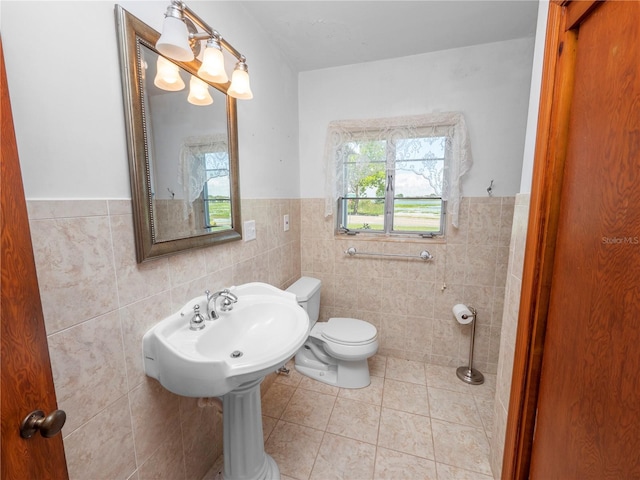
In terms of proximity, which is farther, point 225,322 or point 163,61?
point 225,322

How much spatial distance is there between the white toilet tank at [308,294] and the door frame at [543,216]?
47.4 inches

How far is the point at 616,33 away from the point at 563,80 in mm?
200

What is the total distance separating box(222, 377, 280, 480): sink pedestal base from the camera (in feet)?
3.70

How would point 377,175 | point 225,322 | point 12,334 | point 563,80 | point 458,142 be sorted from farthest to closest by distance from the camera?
point 377,175 → point 458,142 → point 225,322 → point 563,80 → point 12,334

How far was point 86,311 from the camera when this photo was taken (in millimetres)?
752

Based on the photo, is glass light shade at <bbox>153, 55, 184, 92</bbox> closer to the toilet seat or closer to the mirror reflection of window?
the mirror reflection of window

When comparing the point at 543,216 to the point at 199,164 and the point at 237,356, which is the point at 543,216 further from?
the point at 199,164

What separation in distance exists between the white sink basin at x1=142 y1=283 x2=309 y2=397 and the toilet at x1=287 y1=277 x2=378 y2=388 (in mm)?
502

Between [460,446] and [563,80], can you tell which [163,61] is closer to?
[563,80]

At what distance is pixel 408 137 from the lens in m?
1.94

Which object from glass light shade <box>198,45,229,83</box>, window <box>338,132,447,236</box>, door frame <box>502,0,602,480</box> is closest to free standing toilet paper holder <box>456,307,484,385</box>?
window <box>338,132,447,236</box>

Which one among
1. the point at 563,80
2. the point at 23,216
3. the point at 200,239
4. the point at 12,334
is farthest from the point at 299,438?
the point at 563,80

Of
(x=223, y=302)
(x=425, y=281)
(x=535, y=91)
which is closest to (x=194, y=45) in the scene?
(x=223, y=302)

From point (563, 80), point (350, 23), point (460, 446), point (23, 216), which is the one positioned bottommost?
point (460, 446)
